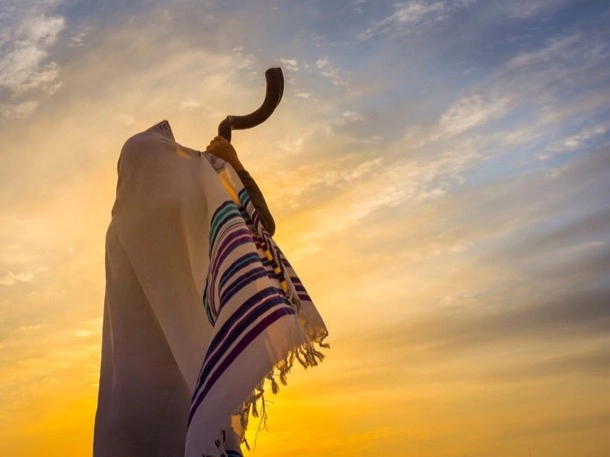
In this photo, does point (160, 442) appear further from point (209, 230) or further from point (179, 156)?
point (179, 156)

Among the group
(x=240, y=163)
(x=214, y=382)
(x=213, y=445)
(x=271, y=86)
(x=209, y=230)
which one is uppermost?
(x=271, y=86)

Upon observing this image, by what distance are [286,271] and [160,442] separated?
39.6 inches

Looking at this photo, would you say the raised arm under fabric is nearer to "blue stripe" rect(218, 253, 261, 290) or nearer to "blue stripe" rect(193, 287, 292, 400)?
"blue stripe" rect(218, 253, 261, 290)

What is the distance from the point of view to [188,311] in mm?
3785

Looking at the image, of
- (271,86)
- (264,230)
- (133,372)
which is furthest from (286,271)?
(271,86)

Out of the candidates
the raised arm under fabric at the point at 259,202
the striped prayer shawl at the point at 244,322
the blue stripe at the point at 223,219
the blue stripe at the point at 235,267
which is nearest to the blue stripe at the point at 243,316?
the striped prayer shawl at the point at 244,322

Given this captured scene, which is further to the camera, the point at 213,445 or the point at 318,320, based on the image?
the point at 318,320

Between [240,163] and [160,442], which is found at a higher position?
[240,163]

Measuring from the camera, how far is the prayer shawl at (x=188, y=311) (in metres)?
3.18

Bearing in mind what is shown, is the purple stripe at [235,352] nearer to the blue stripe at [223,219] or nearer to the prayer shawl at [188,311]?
the prayer shawl at [188,311]

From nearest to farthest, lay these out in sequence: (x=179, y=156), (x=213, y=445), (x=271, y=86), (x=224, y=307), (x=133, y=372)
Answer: (x=213, y=445) < (x=224, y=307) < (x=133, y=372) < (x=179, y=156) < (x=271, y=86)

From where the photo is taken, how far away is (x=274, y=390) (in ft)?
10.3

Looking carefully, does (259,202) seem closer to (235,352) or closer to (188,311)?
(188,311)

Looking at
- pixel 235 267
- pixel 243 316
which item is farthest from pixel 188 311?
pixel 243 316
